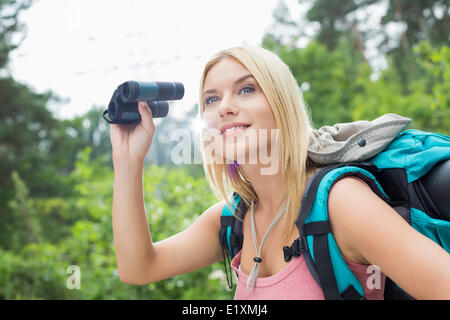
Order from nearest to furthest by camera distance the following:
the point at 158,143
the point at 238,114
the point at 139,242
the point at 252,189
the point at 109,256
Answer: the point at 238,114 < the point at 139,242 < the point at 252,189 < the point at 109,256 < the point at 158,143

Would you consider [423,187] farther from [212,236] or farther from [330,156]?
[212,236]

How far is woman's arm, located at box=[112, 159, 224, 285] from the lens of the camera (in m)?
1.25

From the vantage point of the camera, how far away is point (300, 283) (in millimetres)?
1031

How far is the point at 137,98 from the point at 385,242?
87 centimetres

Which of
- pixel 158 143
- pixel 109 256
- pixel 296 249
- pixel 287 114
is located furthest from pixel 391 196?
pixel 158 143

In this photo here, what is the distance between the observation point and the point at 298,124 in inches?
46.2

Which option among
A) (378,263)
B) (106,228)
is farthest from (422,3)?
(378,263)

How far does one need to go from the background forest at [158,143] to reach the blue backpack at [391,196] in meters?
1.03

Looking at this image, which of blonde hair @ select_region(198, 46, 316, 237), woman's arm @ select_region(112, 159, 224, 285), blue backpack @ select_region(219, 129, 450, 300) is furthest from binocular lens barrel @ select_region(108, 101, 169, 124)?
blue backpack @ select_region(219, 129, 450, 300)

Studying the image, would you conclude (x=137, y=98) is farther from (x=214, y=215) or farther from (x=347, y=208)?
(x=347, y=208)

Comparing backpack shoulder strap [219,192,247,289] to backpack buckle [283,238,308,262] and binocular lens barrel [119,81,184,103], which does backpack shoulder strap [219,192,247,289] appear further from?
binocular lens barrel [119,81,184,103]

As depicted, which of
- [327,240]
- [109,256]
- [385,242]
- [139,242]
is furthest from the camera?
[109,256]

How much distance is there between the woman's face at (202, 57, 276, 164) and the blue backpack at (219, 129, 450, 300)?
0.25m

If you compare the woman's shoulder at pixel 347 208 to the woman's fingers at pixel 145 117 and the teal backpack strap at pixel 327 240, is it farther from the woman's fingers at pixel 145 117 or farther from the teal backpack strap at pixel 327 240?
the woman's fingers at pixel 145 117
